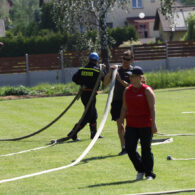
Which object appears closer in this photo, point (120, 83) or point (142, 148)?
point (142, 148)

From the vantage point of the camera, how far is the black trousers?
8359 mm

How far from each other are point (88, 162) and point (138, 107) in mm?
2124

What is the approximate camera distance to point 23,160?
10.6 meters

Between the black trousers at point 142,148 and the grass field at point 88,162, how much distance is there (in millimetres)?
214

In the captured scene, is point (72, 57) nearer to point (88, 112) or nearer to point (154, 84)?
point (154, 84)

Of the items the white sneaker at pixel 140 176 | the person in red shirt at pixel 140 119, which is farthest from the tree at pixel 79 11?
the white sneaker at pixel 140 176

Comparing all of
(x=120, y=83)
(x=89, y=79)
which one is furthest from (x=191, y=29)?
(x=120, y=83)

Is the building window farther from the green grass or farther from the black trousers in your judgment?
the black trousers

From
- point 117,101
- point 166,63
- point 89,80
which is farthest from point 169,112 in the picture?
point 166,63

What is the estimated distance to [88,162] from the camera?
33.0ft

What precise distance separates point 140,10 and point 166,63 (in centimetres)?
4084

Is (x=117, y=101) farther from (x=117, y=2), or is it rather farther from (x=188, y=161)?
(x=117, y=2)

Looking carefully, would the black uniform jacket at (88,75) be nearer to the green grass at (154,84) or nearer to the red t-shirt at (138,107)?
the red t-shirt at (138,107)

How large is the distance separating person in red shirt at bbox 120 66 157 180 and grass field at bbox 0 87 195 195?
0.82 ft
